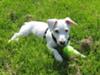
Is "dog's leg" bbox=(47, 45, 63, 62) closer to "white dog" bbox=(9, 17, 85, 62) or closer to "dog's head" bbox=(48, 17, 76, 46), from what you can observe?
"white dog" bbox=(9, 17, 85, 62)

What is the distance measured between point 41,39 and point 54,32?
0.56 m

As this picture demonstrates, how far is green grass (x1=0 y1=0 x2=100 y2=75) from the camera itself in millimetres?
5570

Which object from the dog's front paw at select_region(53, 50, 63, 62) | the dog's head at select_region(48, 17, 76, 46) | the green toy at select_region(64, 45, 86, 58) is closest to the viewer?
the dog's head at select_region(48, 17, 76, 46)

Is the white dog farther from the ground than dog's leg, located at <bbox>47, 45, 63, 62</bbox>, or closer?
farther from the ground

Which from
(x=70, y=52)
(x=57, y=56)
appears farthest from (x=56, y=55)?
(x=70, y=52)

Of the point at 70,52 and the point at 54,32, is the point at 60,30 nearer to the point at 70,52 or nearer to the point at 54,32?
the point at 54,32

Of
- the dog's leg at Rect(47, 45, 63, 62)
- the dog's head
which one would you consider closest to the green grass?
the dog's leg at Rect(47, 45, 63, 62)

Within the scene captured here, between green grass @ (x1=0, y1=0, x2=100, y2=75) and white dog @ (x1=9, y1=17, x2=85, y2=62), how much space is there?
10cm

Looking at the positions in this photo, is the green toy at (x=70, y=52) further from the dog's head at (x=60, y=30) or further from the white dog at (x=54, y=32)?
the dog's head at (x=60, y=30)

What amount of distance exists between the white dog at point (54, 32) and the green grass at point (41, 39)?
0.10 metres

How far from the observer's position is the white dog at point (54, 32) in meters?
5.59

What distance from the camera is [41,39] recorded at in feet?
20.3

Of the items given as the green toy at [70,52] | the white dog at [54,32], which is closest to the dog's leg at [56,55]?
the white dog at [54,32]

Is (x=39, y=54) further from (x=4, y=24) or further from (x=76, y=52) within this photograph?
(x=4, y=24)
